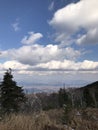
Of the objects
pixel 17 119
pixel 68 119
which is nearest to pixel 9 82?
pixel 68 119

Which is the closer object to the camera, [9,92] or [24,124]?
[24,124]

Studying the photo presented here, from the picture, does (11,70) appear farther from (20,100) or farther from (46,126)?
(46,126)

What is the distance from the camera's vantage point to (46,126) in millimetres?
6500

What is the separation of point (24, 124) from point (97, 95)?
45.7 metres

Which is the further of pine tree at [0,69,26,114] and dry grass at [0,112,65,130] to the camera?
pine tree at [0,69,26,114]

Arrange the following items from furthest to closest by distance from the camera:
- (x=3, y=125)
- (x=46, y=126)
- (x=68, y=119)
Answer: (x=68, y=119)
(x=46, y=126)
(x=3, y=125)

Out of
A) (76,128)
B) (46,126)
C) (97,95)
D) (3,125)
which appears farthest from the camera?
(97,95)

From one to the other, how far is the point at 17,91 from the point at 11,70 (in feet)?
8.58

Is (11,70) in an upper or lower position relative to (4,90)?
upper

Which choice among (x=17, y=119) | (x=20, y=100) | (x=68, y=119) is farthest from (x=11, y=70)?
(x=17, y=119)

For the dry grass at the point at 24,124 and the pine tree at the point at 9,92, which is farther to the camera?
the pine tree at the point at 9,92

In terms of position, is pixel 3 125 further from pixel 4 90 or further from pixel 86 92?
pixel 86 92

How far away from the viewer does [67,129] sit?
6551 mm

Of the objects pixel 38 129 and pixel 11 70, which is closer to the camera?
pixel 38 129
